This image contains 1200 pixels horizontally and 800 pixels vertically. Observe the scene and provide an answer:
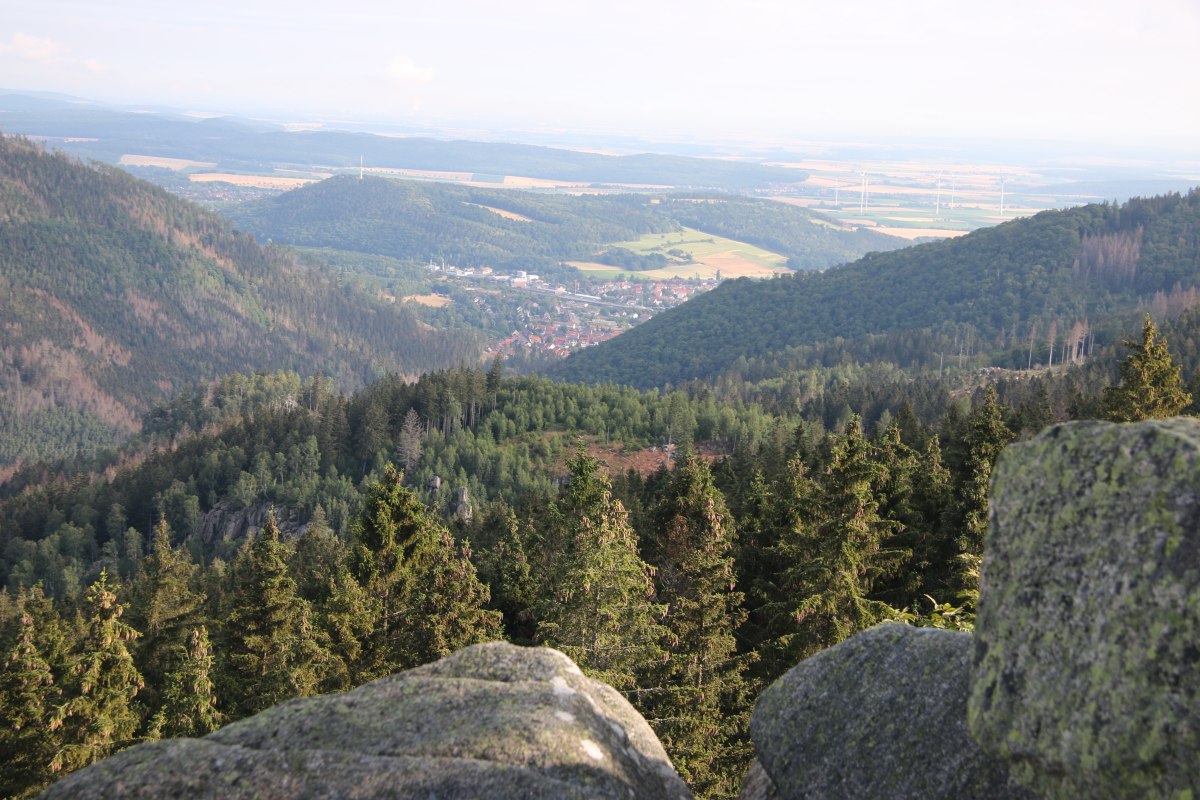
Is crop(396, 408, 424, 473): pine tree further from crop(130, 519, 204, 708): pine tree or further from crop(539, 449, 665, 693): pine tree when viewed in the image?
crop(539, 449, 665, 693): pine tree

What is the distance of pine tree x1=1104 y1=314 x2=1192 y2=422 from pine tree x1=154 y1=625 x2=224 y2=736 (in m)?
31.4

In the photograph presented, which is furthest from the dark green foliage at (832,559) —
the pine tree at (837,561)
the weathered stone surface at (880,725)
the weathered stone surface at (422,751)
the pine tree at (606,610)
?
the weathered stone surface at (422,751)

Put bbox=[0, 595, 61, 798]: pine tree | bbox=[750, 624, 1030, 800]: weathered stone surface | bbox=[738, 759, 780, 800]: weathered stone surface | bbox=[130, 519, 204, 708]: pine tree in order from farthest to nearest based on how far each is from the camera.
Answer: bbox=[130, 519, 204, 708]: pine tree → bbox=[0, 595, 61, 798]: pine tree → bbox=[738, 759, 780, 800]: weathered stone surface → bbox=[750, 624, 1030, 800]: weathered stone surface

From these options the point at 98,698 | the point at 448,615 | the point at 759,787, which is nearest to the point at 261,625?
the point at 98,698

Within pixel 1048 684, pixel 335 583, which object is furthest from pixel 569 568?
pixel 1048 684

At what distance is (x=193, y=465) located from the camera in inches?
5866

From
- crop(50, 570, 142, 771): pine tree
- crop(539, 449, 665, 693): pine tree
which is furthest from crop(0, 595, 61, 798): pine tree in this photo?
crop(539, 449, 665, 693): pine tree

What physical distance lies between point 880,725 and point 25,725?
27964 millimetres

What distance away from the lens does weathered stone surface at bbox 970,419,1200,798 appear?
6.73 m

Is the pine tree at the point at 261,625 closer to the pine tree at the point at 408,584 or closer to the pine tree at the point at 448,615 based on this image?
the pine tree at the point at 408,584

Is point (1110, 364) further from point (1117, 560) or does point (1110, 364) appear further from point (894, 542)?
point (1117, 560)

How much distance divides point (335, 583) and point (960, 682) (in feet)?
86.4

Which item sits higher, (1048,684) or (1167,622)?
(1167,622)

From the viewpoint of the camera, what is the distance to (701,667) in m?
24.1
